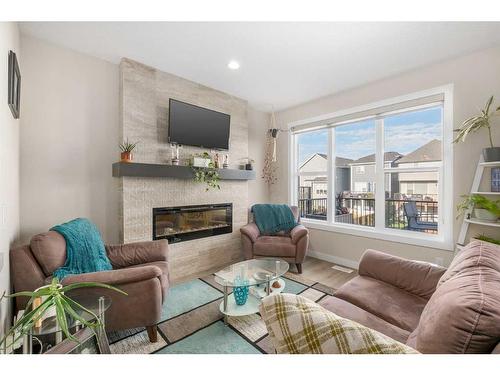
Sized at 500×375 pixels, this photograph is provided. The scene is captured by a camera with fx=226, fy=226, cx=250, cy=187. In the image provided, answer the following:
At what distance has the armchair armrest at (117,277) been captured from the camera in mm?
1509

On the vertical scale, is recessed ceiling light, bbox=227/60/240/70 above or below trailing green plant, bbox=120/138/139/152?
above

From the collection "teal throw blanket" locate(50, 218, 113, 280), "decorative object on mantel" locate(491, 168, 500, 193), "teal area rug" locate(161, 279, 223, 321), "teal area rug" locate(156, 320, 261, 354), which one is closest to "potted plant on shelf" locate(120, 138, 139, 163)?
"teal throw blanket" locate(50, 218, 113, 280)

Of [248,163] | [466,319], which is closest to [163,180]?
[248,163]

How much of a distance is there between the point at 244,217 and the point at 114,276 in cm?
235

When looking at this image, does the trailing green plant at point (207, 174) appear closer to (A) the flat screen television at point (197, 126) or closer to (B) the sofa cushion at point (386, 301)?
(A) the flat screen television at point (197, 126)

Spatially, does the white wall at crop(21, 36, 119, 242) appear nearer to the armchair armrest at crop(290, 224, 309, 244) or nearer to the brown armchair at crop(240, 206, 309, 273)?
the brown armchair at crop(240, 206, 309, 273)

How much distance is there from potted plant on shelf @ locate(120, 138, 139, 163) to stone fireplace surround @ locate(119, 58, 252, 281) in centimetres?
7

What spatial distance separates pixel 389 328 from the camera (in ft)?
4.23

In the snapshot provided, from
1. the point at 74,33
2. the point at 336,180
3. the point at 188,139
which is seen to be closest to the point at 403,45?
the point at 336,180

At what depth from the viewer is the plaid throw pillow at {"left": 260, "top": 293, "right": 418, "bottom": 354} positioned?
74 cm

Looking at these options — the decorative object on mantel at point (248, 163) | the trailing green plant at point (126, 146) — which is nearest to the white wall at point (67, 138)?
the trailing green plant at point (126, 146)

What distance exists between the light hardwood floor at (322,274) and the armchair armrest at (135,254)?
686mm

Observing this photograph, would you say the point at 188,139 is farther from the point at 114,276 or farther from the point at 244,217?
the point at 114,276

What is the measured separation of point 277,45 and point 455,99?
80.2 inches
